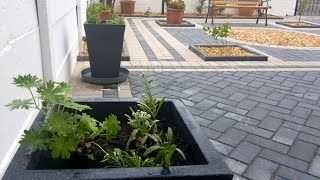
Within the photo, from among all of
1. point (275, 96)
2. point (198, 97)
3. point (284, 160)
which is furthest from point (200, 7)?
point (284, 160)

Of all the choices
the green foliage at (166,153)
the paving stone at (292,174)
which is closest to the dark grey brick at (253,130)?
the paving stone at (292,174)

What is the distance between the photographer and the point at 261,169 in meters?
2.40

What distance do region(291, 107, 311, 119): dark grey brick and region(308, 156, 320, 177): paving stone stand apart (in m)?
0.91

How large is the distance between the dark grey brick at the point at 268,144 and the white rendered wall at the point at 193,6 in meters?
11.9

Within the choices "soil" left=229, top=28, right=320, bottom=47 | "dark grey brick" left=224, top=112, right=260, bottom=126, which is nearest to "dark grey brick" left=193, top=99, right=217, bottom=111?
"dark grey brick" left=224, top=112, right=260, bottom=126

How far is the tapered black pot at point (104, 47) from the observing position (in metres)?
4.04

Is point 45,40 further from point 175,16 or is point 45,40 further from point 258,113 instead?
point 175,16

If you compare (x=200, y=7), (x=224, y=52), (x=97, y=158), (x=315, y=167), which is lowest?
(x=315, y=167)

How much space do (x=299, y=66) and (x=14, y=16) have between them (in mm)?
5040

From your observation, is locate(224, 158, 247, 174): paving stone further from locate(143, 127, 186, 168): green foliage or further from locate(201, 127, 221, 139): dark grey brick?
locate(143, 127, 186, 168): green foliage

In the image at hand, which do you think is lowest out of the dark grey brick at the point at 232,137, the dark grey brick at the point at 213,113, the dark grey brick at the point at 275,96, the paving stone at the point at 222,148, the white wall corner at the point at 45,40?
the paving stone at the point at 222,148

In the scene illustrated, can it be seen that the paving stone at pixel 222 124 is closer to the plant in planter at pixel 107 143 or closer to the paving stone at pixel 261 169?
the paving stone at pixel 261 169

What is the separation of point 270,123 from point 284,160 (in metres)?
0.73

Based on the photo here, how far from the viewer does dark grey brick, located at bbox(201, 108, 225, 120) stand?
3.31 m
